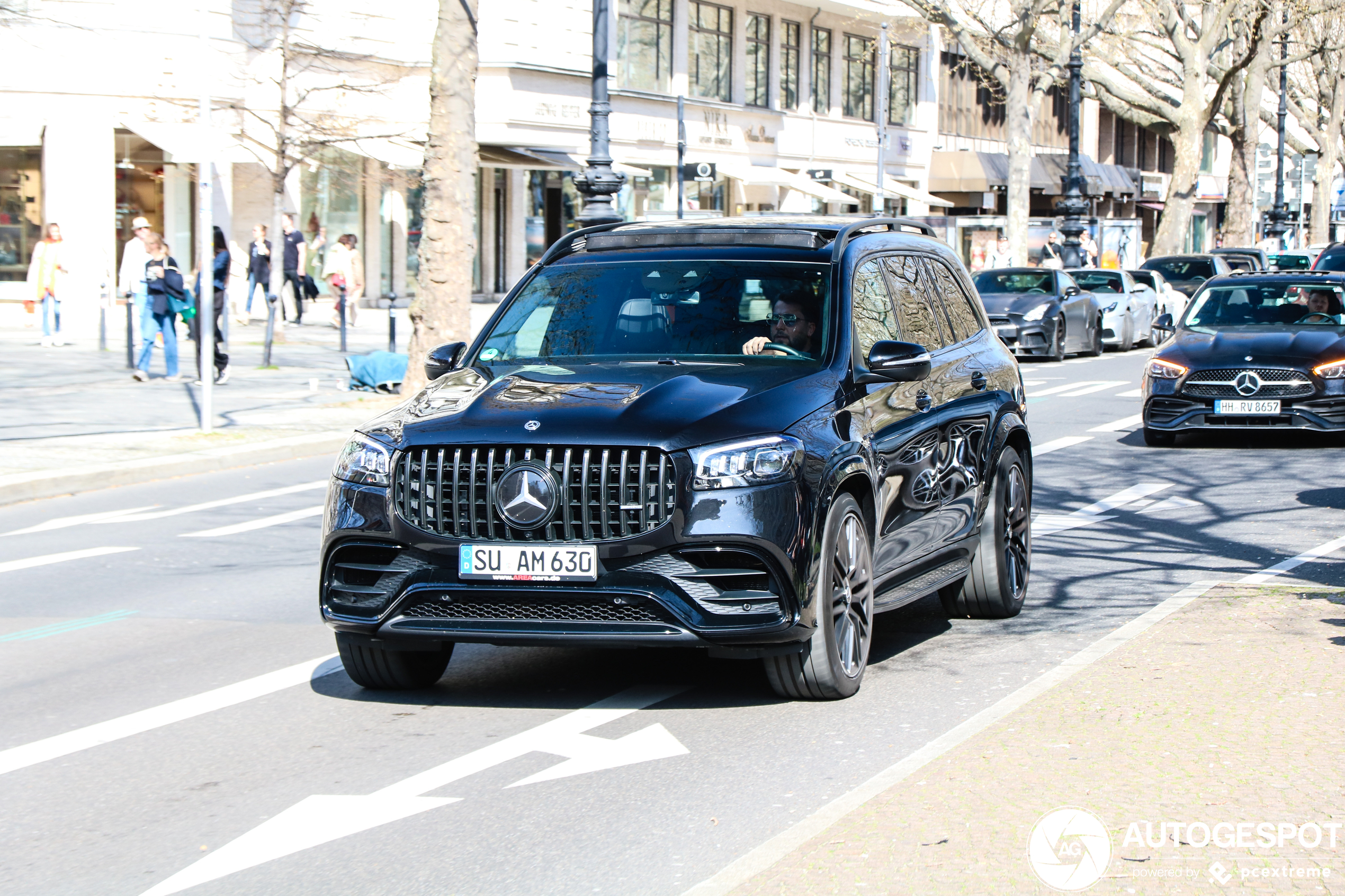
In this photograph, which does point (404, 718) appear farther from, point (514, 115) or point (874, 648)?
point (514, 115)

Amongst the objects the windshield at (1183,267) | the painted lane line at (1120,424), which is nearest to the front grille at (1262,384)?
the painted lane line at (1120,424)

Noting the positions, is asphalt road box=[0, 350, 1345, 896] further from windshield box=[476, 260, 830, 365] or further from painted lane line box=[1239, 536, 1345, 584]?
windshield box=[476, 260, 830, 365]

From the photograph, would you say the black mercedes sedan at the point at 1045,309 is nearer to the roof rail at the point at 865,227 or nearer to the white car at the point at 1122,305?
the white car at the point at 1122,305

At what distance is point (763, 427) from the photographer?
20.5 ft

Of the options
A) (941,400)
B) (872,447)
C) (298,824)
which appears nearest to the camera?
(298,824)

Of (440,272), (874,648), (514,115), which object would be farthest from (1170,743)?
(514,115)

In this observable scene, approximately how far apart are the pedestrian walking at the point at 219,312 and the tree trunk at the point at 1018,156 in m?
23.1

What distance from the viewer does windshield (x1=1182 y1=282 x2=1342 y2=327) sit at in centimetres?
1641

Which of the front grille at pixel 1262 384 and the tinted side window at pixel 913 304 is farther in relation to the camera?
the front grille at pixel 1262 384

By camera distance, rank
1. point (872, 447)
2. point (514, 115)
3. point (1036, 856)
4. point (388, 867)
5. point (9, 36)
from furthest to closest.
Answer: point (514, 115) → point (9, 36) → point (872, 447) → point (388, 867) → point (1036, 856)

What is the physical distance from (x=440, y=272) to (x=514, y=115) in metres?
20.8

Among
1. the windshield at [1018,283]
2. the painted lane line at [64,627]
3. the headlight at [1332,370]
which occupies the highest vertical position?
the windshield at [1018,283]

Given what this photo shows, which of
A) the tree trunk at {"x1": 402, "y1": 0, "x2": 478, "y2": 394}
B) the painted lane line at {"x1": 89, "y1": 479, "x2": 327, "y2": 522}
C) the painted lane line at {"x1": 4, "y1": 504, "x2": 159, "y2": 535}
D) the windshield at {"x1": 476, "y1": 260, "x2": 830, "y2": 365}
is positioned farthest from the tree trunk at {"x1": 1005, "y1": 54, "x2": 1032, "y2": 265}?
Answer: the windshield at {"x1": 476, "y1": 260, "x2": 830, "y2": 365}

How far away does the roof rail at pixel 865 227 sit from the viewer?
24.4 feet
